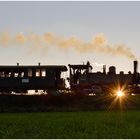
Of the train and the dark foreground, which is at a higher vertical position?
the train

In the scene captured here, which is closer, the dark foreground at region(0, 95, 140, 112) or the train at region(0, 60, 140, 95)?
the dark foreground at region(0, 95, 140, 112)

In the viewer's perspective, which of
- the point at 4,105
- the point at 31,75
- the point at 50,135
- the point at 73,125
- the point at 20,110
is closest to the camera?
the point at 50,135

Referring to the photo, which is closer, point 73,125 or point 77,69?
point 73,125

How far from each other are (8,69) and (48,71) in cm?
394

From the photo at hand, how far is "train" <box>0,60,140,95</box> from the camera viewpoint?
41.8m

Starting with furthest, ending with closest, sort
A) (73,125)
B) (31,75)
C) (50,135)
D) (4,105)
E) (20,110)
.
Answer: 1. (31,75)
2. (4,105)
3. (20,110)
4. (73,125)
5. (50,135)

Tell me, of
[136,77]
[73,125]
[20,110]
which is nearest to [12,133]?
[73,125]

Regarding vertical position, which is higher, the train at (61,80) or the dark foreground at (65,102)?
the train at (61,80)

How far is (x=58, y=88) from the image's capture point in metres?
42.7

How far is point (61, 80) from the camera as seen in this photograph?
1699 inches

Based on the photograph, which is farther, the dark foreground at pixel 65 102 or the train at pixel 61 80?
the train at pixel 61 80

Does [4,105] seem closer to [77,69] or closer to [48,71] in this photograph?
[48,71]

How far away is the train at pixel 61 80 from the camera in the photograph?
137 ft

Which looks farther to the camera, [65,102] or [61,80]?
[61,80]
